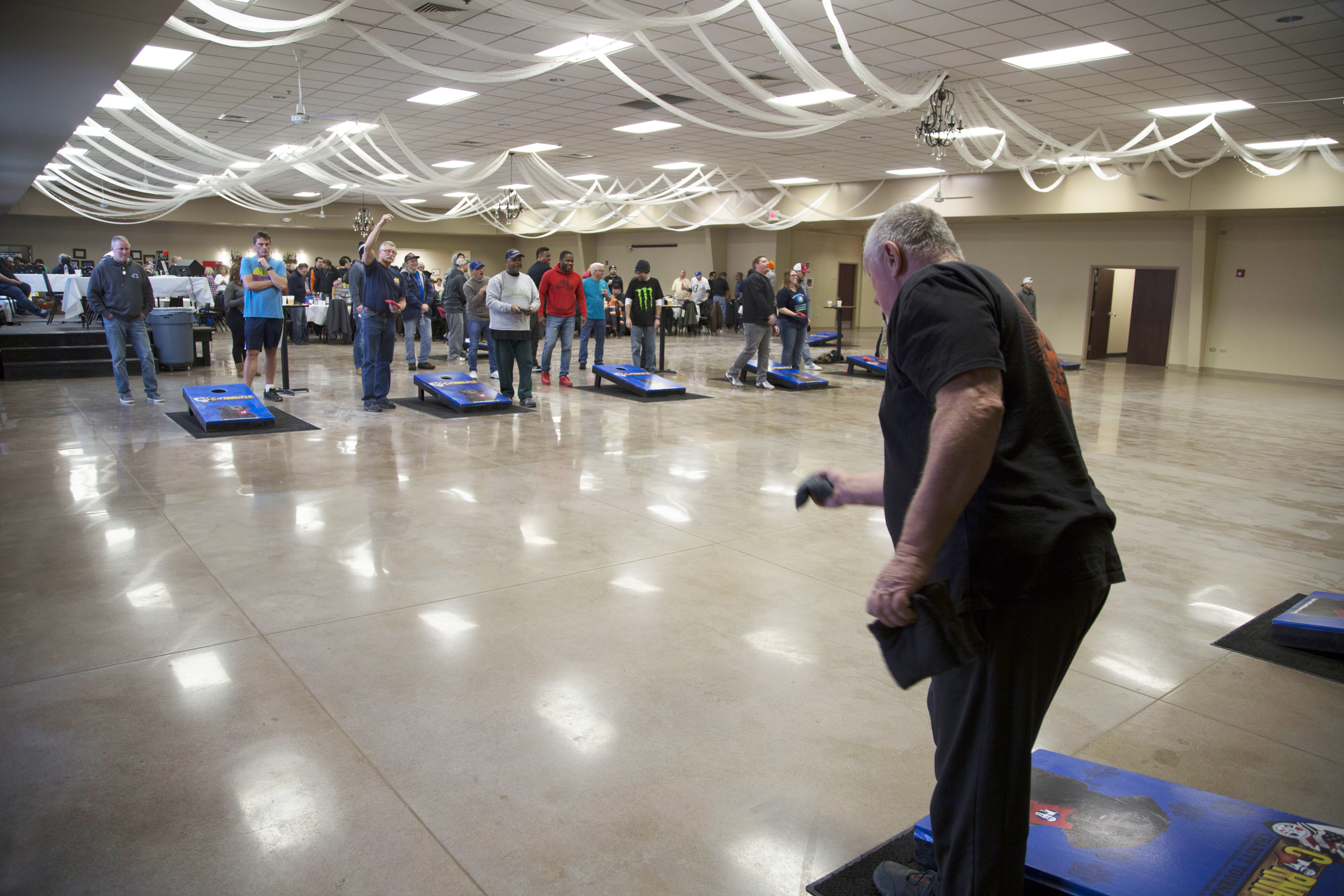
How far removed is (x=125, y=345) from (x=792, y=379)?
7.56 m

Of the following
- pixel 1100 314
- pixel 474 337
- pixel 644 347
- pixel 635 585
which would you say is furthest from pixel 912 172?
pixel 635 585

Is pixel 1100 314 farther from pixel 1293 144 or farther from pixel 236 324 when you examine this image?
pixel 236 324

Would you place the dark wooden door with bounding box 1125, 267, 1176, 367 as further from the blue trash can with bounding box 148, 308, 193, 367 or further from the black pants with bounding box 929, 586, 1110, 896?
the black pants with bounding box 929, 586, 1110, 896

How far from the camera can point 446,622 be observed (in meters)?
3.26

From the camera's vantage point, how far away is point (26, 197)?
22531 millimetres

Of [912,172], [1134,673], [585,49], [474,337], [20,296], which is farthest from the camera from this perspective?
[912,172]

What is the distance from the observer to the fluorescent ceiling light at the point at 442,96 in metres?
11.9

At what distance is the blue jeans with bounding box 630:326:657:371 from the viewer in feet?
38.5

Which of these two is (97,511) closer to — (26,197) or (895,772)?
Result: (895,772)

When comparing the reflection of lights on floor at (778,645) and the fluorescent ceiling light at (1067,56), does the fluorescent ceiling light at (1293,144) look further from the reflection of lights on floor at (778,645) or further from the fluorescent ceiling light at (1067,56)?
the reflection of lights on floor at (778,645)

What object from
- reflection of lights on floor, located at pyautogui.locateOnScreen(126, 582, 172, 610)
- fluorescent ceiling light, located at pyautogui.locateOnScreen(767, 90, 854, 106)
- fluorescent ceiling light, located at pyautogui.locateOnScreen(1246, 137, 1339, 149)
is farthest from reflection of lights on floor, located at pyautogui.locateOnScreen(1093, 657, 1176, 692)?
fluorescent ceiling light, located at pyautogui.locateOnScreen(1246, 137, 1339, 149)

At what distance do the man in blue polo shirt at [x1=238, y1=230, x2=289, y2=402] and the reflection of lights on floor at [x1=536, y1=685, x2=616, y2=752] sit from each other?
20.6ft

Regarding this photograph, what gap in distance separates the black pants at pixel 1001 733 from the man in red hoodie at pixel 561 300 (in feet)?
26.6

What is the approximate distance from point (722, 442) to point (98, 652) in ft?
16.1
